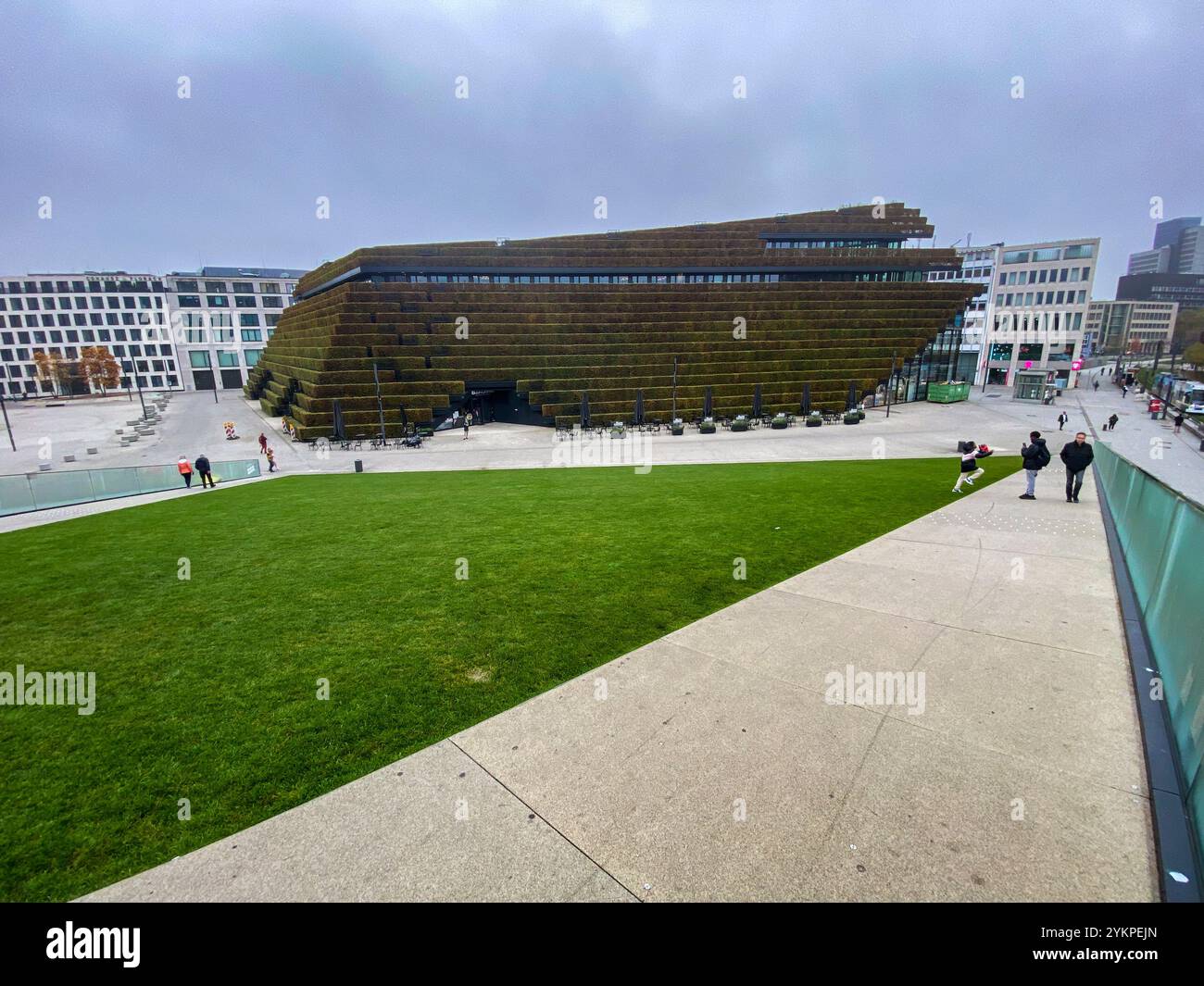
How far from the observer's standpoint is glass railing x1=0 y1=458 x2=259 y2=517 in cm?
1759

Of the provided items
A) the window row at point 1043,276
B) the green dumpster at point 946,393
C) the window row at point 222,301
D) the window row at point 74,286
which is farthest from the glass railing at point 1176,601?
the window row at point 74,286

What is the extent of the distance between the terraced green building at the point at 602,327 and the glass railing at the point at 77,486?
52.1ft

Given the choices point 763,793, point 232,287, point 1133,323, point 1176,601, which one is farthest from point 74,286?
point 1133,323

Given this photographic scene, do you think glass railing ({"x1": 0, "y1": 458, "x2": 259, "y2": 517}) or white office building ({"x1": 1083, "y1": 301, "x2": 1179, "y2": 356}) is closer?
glass railing ({"x1": 0, "y1": 458, "x2": 259, "y2": 517})

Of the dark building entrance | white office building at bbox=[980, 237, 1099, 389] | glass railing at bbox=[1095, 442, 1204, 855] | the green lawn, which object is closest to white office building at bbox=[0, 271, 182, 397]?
the dark building entrance

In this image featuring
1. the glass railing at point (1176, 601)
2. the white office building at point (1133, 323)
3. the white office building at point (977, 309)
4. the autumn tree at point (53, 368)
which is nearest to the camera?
the glass railing at point (1176, 601)

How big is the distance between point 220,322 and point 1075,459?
107438mm

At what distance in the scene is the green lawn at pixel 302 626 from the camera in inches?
183

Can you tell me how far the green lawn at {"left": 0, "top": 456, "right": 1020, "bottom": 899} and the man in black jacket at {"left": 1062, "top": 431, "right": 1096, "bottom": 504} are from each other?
2.74 meters

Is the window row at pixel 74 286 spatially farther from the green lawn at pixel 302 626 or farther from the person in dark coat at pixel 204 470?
the green lawn at pixel 302 626

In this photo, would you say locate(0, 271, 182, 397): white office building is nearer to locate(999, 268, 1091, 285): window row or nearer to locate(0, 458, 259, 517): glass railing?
locate(0, 458, 259, 517): glass railing

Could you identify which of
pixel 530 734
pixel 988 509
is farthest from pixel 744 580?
pixel 988 509

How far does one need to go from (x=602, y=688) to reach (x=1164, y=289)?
23742cm

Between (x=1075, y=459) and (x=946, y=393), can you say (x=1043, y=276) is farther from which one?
(x=1075, y=459)
